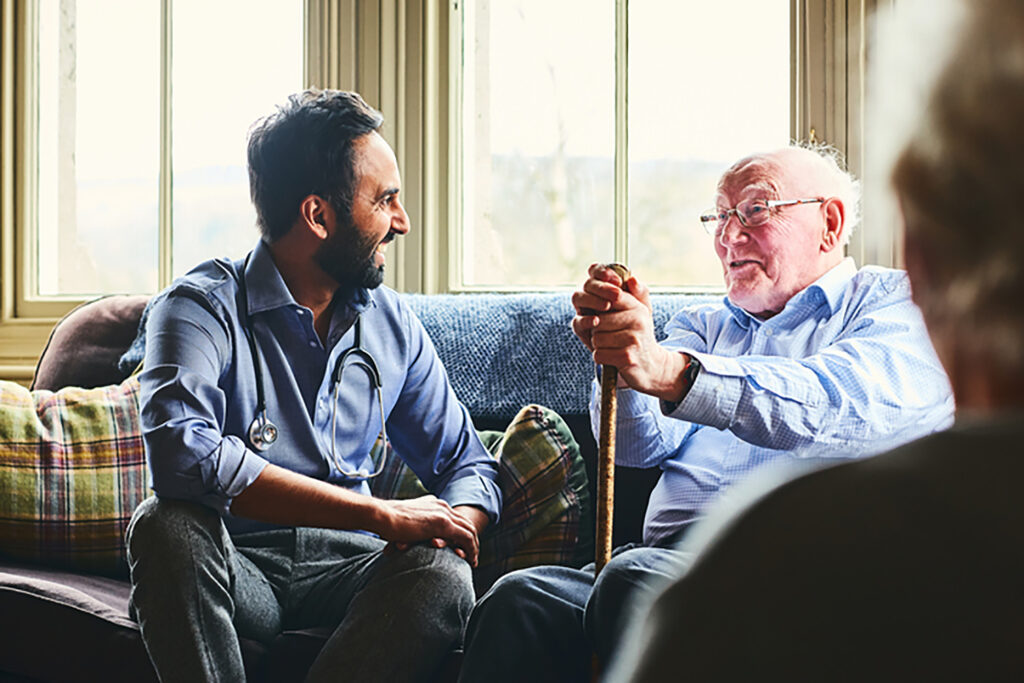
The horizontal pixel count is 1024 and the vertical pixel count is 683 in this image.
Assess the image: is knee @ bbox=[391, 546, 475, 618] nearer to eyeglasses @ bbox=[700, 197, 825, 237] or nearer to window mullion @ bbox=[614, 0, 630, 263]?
eyeglasses @ bbox=[700, 197, 825, 237]

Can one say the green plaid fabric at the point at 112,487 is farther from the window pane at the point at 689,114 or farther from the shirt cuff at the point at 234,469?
the window pane at the point at 689,114

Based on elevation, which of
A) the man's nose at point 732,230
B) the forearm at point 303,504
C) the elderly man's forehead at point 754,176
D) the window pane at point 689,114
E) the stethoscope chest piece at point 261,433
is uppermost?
the window pane at point 689,114

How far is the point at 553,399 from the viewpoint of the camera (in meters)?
2.25

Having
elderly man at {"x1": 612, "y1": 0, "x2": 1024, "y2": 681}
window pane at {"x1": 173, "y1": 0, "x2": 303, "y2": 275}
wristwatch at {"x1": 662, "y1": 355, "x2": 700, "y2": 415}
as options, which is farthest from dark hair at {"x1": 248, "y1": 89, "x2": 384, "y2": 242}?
elderly man at {"x1": 612, "y1": 0, "x2": 1024, "y2": 681}

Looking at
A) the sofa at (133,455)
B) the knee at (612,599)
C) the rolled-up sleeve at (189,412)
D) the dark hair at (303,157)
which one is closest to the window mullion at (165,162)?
the sofa at (133,455)

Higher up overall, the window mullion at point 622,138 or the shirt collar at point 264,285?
the window mullion at point 622,138

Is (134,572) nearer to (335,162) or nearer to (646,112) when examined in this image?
(335,162)

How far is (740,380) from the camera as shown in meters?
1.71

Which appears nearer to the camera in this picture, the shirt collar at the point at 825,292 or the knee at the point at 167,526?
the knee at the point at 167,526

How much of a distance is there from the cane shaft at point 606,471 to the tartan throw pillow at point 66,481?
3.26 ft

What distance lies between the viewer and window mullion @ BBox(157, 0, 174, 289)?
3.19 metres

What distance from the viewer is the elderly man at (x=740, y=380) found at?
1595mm

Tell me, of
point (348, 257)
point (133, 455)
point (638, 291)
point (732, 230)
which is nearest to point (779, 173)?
point (732, 230)

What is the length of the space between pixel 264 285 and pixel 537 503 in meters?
0.66
